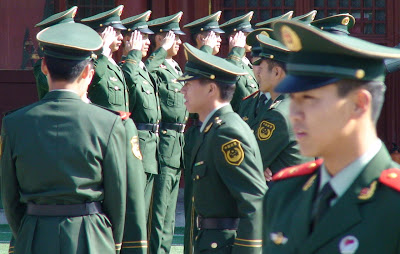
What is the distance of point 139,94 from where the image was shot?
7727 millimetres

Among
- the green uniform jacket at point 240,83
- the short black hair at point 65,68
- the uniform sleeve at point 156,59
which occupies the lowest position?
the green uniform jacket at point 240,83

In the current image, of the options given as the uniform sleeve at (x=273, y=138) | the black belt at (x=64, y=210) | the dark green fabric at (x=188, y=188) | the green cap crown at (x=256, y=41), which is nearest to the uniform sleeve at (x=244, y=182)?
the black belt at (x=64, y=210)

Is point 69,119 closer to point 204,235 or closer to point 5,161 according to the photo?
point 5,161

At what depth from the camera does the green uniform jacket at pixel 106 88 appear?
7168mm

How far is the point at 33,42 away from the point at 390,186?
29.7ft

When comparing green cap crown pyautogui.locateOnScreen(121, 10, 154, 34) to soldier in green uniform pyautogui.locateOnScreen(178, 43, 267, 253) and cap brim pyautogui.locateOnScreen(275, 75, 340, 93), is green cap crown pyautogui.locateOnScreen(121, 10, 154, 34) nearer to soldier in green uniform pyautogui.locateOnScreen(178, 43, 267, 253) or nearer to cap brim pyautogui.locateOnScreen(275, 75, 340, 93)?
soldier in green uniform pyautogui.locateOnScreen(178, 43, 267, 253)

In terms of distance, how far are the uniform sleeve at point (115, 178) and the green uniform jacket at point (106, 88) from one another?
303cm

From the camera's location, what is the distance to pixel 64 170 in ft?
13.0

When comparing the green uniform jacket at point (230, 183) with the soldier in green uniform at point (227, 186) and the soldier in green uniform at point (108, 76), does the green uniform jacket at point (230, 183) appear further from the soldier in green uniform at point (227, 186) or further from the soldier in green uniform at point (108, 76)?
the soldier in green uniform at point (108, 76)

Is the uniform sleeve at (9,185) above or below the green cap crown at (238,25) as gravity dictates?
above

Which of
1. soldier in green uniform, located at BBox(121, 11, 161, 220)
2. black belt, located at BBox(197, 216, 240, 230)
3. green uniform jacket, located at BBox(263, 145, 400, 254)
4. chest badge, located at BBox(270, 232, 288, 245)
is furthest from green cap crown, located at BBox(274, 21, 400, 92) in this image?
soldier in green uniform, located at BBox(121, 11, 161, 220)

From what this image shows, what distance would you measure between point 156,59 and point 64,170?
173 inches

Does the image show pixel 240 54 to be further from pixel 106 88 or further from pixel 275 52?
pixel 275 52

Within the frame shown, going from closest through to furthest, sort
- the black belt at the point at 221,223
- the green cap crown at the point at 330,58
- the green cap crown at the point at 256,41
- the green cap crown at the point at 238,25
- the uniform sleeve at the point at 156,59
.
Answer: the green cap crown at the point at 330,58
the black belt at the point at 221,223
the green cap crown at the point at 256,41
the uniform sleeve at the point at 156,59
the green cap crown at the point at 238,25
